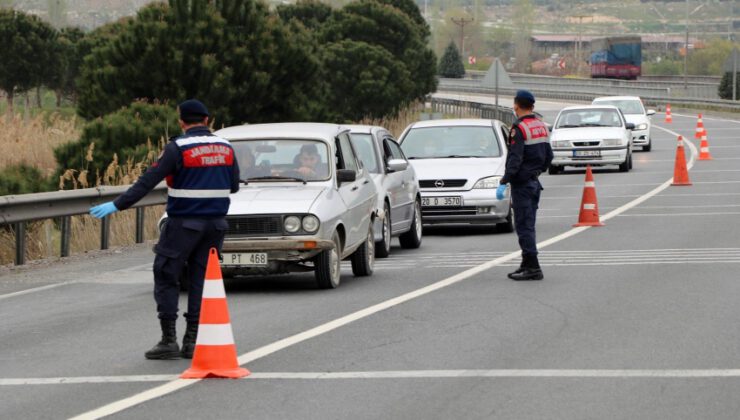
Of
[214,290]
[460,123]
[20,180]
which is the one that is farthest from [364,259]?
[20,180]

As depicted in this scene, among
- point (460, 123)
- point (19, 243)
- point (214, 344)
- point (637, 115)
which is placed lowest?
point (19, 243)

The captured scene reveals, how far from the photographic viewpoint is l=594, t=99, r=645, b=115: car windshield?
4412 cm

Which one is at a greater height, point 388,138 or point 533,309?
point 388,138

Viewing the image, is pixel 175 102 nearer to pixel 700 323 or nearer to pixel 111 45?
pixel 111 45

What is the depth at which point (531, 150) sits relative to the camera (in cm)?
1500

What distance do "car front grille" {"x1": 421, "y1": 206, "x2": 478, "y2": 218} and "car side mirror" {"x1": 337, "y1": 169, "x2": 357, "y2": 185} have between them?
19.6 feet

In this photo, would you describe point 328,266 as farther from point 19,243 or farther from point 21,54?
point 21,54

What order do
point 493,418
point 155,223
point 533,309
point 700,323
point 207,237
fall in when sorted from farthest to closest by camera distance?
point 155,223
point 533,309
point 700,323
point 207,237
point 493,418

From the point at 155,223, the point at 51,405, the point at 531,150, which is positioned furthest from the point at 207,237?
the point at 155,223

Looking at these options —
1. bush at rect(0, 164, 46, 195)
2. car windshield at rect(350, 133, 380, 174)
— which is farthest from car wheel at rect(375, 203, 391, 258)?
bush at rect(0, 164, 46, 195)

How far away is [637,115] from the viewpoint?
4359 centimetres

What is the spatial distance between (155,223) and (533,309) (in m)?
9.69

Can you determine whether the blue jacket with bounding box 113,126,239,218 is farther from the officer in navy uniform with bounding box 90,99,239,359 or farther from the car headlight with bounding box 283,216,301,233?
the car headlight with bounding box 283,216,301,233

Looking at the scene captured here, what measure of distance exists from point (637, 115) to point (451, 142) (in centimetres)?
2250
